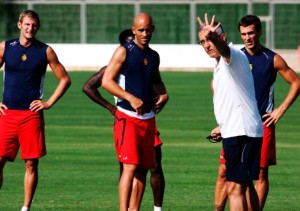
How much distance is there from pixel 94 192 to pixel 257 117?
14.9ft

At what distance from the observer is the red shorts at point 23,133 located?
13219 millimetres

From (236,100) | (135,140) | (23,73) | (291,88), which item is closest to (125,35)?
(23,73)

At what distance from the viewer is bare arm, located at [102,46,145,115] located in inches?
478

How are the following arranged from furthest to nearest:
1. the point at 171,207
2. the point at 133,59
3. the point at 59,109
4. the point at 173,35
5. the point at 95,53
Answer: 1. the point at 173,35
2. the point at 95,53
3. the point at 59,109
4. the point at 171,207
5. the point at 133,59

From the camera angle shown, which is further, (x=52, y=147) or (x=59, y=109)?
(x=59, y=109)

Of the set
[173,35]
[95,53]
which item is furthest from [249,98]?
[173,35]

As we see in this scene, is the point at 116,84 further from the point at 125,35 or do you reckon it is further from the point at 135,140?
the point at 125,35

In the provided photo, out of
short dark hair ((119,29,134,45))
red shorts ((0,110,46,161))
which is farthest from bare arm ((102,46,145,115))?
red shorts ((0,110,46,161))

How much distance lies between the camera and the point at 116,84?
12.2m

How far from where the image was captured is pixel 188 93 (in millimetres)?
34062

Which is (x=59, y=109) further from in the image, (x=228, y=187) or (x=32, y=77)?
(x=228, y=187)

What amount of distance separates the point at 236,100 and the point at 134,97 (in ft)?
4.55

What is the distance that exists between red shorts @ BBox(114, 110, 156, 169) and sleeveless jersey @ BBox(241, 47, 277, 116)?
1.18 meters

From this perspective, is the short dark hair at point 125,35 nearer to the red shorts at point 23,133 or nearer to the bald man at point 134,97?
the bald man at point 134,97
